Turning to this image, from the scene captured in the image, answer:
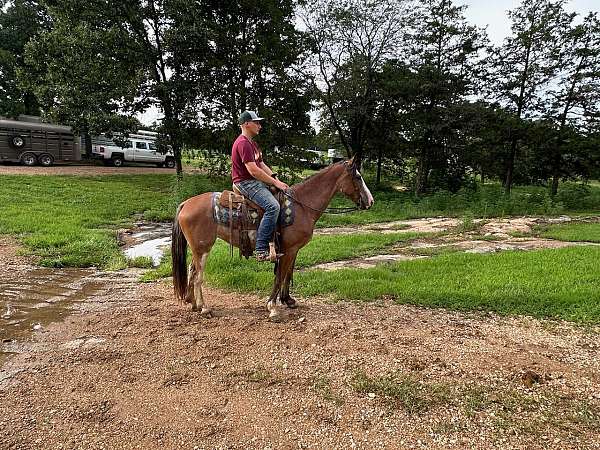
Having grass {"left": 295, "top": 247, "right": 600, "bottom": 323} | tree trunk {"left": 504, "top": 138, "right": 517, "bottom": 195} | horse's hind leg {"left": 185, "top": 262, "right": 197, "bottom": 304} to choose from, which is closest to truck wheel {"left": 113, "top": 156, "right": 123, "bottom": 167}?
tree trunk {"left": 504, "top": 138, "right": 517, "bottom": 195}

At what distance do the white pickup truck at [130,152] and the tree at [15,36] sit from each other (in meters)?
5.41

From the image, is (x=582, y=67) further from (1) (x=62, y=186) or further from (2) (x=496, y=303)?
(1) (x=62, y=186)

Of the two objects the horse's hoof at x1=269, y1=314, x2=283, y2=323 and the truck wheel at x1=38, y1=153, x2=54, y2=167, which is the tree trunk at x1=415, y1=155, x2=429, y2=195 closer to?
the horse's hoof at x1=269, y1=314, x2=283, y2=323

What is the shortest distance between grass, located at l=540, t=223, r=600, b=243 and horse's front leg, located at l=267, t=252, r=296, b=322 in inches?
344

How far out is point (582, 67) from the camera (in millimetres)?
18250

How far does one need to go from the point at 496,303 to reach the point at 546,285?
1.18 m

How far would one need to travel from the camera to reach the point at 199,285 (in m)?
5.55

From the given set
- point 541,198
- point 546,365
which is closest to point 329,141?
point 541,198

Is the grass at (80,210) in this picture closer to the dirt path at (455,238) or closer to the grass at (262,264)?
the grass at (262,264)

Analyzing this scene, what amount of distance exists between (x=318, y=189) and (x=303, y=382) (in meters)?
2.74

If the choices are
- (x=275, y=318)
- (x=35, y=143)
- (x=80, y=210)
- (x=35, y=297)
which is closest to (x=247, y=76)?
(x=80, y=210)

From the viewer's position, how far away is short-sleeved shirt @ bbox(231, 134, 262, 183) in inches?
198

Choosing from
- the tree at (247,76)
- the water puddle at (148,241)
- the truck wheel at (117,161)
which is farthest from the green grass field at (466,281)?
the truck wheel at (117,161)

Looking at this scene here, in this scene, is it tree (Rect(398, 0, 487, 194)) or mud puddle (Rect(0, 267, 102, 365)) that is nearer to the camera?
mud puddle (Rect(0, 267, 102, 365))
